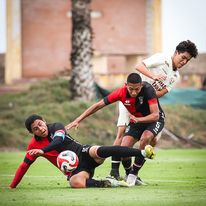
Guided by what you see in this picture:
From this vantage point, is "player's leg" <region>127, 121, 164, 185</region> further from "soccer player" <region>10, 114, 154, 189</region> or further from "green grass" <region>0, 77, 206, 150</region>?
"green grass" <region>0, 77, 206, 150</region>

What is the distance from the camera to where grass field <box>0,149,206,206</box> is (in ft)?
38.8

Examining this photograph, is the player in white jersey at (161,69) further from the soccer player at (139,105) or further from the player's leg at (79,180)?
the player's leg at (79,180)

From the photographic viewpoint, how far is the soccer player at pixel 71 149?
13789 mm

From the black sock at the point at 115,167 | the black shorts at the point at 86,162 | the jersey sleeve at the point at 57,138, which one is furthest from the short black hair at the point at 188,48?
the jersey sleeve at the point at 57,138

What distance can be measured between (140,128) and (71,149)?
149cm

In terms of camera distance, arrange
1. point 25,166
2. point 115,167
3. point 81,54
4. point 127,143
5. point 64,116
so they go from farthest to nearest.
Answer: point 81,54 < point 64,116 < point 127,143 < point 115,167 < point 25,166

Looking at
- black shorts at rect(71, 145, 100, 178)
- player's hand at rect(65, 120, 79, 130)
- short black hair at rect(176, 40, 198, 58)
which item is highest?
short black hair at rect(176, 40, 198, 58)

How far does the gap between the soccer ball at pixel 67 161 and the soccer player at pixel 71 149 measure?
8 cm

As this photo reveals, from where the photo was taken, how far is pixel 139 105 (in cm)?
1466

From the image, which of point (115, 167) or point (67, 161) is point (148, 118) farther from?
point (67, 161)

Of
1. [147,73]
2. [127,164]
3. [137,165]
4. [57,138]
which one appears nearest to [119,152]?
[57,138]

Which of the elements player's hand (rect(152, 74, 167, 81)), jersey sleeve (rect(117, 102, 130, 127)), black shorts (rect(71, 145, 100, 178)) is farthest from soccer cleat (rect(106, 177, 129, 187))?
player's hand (rect(152, 74, 167, 81))

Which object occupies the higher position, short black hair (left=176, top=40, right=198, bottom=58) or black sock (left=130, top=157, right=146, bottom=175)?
short black hair (left=176, top=40, right=198, bottom=58)

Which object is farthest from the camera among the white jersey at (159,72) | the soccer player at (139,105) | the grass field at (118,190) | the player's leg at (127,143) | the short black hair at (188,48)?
the white jersey at (159,72)
